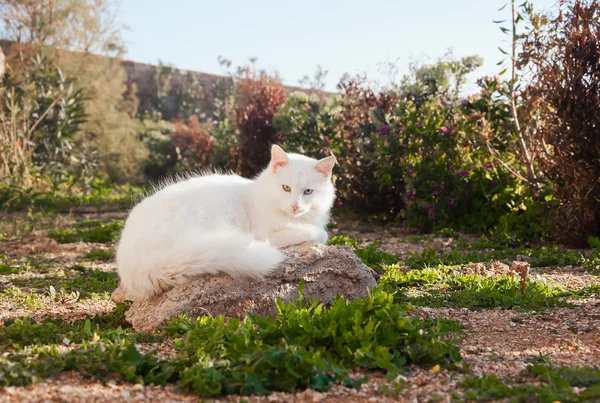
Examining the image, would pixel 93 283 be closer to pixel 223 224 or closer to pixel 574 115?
pixel 223 224

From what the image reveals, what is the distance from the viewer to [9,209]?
10.6 metres

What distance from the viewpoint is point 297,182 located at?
4.23 metres

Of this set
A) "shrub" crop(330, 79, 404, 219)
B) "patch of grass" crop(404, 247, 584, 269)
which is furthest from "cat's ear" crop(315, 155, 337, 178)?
"shrub" crop(330, 79, 404, 219)

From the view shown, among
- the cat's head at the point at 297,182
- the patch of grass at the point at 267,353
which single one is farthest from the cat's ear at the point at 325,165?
the patch of grass at the point at 267,353

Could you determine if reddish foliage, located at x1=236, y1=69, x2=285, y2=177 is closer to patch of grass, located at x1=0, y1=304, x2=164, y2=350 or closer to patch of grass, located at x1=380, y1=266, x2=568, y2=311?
patch of grass, located at x1=380, y1=266, x2=568, y2=311

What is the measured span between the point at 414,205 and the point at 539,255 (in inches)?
100

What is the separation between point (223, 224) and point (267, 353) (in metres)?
1.53

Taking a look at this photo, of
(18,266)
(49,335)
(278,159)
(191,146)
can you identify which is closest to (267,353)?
(49,335)

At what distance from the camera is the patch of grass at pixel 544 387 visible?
243 cm

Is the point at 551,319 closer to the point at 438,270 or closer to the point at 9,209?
the point at 438,270

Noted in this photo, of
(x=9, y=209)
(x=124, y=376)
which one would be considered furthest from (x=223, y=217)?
(x=9, y=209)

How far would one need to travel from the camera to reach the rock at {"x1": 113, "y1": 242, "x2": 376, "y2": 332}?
364 centimetres

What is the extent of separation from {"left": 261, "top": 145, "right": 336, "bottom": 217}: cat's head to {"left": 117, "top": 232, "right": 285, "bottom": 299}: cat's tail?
0.56 metres

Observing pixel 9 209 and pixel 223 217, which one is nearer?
pixel 223 217
